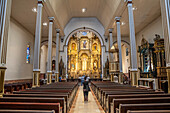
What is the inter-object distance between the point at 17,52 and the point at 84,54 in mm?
11688

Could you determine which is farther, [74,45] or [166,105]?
[74,45]

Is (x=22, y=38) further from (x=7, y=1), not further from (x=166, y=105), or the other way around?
(x=166, y=105)

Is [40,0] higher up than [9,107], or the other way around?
[40,0]

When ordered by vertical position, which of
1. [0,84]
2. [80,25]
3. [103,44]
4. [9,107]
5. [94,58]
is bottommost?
[9,107]

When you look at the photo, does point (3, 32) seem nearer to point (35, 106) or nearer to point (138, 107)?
point (35, 106)

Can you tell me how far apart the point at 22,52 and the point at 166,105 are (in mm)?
13414

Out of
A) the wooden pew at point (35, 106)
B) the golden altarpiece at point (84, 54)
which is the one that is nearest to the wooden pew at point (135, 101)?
the wooden pew at point (35, 106)

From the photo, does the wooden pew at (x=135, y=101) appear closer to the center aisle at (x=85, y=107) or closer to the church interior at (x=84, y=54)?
the church interior at (x=84, y=54)

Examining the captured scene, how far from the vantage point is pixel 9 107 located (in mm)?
2432

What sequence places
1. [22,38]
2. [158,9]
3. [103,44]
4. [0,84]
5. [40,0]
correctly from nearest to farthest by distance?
[0,84]
[40,0]
[158,9]
[22,38]
[103,44]

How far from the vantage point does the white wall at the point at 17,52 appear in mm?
10767

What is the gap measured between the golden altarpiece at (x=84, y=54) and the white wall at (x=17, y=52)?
7733 millimetres

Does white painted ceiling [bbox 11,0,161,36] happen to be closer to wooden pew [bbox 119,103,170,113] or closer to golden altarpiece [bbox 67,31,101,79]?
golden altarpiece [bbox 67,31,101,79]

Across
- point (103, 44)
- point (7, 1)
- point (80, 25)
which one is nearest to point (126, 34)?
point (103, 44)
